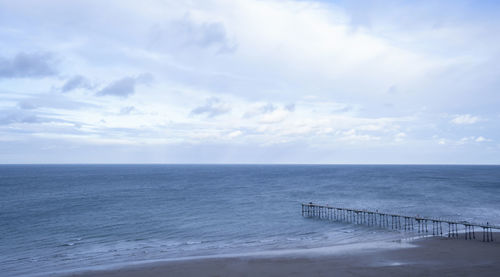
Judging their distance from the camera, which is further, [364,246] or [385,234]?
[385,234]

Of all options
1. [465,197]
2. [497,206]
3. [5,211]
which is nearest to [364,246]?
[497,206]

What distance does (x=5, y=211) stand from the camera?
5853cm

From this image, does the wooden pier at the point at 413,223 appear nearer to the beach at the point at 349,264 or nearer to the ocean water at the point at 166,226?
the ocean water at the point at 166,226

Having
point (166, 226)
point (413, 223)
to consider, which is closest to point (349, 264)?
A: point (413, 223)

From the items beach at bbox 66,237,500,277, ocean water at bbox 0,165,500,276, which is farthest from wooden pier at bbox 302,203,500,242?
beach at bbox 66,237,500,277

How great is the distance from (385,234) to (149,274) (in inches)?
1207

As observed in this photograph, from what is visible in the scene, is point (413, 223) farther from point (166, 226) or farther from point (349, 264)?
point (166, 226)

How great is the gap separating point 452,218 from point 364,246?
2526cm

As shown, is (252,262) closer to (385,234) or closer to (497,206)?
(385,234)

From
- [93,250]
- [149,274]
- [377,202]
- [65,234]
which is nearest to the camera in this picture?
[149,274]

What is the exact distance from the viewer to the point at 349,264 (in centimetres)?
2892

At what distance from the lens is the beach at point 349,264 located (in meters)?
26.9

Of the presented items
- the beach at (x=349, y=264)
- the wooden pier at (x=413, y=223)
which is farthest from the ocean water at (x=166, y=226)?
the beach at (x=349, y=264)

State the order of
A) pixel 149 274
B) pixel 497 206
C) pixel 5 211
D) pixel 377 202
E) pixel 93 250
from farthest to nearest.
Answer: pixel 377 202
pixel 497 206
pixel 5 211
pixel 93 250
pixel 149 274
